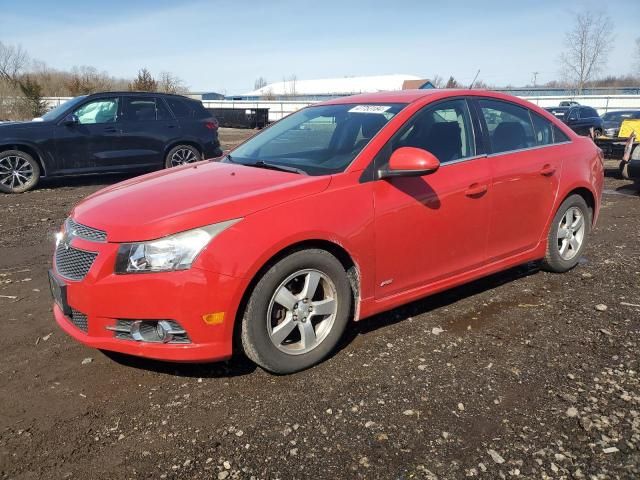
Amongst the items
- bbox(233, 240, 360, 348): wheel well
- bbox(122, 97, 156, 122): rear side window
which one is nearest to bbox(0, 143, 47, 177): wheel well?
bbox(122, 97, 156, 122): rear side window

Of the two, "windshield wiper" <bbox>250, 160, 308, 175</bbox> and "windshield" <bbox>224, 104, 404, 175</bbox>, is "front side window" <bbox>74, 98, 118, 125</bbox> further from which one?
"windshield wiper" <bbox>250, 160, 308, 175</bbox>

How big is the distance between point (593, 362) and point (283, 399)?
1.96m

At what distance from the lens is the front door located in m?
3.44

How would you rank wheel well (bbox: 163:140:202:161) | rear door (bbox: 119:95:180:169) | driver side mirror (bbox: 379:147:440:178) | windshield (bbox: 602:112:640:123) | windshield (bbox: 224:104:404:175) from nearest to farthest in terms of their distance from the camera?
driver side mirror (bbox: 379:147:440:178)
windshield (bbox: 224:104:404:175)
rear door (bbox: 119:95:180:169)
wheel well (bbox: 163:140:202:161)
windshield (bbox: 602:112:640:123)

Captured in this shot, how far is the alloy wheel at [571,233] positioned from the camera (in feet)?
15.7

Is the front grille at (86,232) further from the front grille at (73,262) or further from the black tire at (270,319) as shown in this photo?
the black tire at (270,319)

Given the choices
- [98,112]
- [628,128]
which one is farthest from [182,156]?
[628,128]

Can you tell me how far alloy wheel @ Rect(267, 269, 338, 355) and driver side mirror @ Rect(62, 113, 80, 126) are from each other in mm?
8024

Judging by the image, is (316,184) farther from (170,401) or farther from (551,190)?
(551,190)

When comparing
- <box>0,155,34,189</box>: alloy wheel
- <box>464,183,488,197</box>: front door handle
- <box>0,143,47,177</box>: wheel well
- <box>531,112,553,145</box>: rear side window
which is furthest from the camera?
<box>0,155,34,189</box>: alloy wheel

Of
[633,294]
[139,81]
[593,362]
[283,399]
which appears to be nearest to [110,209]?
[283,399]

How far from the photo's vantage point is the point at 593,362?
3.32 metres

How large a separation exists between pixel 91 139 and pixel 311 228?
315 inches

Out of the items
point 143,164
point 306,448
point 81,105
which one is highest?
point 81,105
